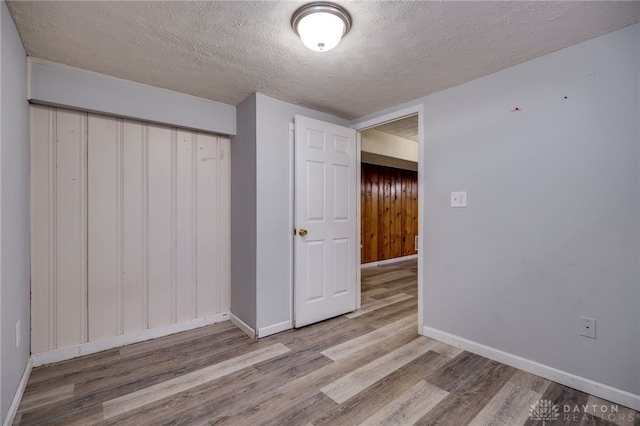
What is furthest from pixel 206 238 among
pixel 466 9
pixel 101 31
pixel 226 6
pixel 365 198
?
pixel 365 198

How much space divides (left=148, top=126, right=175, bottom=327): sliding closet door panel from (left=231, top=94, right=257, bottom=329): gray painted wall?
1.87 ft

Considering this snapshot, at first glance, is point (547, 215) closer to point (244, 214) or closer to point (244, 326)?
point (244, 214)

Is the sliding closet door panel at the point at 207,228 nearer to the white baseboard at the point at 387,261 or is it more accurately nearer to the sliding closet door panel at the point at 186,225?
the sliding closet door panel at the point at 186,225

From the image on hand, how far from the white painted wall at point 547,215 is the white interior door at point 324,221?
912 mm

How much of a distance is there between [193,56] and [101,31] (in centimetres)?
51

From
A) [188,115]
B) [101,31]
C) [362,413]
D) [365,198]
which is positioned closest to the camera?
[362,413]

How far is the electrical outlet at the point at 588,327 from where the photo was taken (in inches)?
69.1

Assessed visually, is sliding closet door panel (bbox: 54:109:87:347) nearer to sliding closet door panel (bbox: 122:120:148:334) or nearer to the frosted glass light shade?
sliding closet door panel (bbox: 122:120:148:334)

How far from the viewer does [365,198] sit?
5703 millimetres

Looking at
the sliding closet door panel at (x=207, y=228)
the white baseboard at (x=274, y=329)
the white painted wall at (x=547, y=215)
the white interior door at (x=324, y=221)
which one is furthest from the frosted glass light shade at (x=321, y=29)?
the white baseboard at (x=274, y=329)

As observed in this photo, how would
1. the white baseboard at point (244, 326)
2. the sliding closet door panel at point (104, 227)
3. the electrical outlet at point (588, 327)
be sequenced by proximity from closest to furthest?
the electrical outlet at point (588, 327) < the sliding closet door panel at point (104, 227) < the white baseboard at point (244, 326)

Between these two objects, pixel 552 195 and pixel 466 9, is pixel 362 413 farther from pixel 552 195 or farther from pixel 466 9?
pixel 466 9

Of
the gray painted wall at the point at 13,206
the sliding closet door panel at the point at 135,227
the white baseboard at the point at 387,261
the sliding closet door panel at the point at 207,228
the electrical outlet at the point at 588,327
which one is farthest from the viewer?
the white baseboard at the point at 387,261

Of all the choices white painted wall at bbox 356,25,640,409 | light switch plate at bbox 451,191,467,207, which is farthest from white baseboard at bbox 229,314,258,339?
light switch plate at bbox 451,191,467,207
